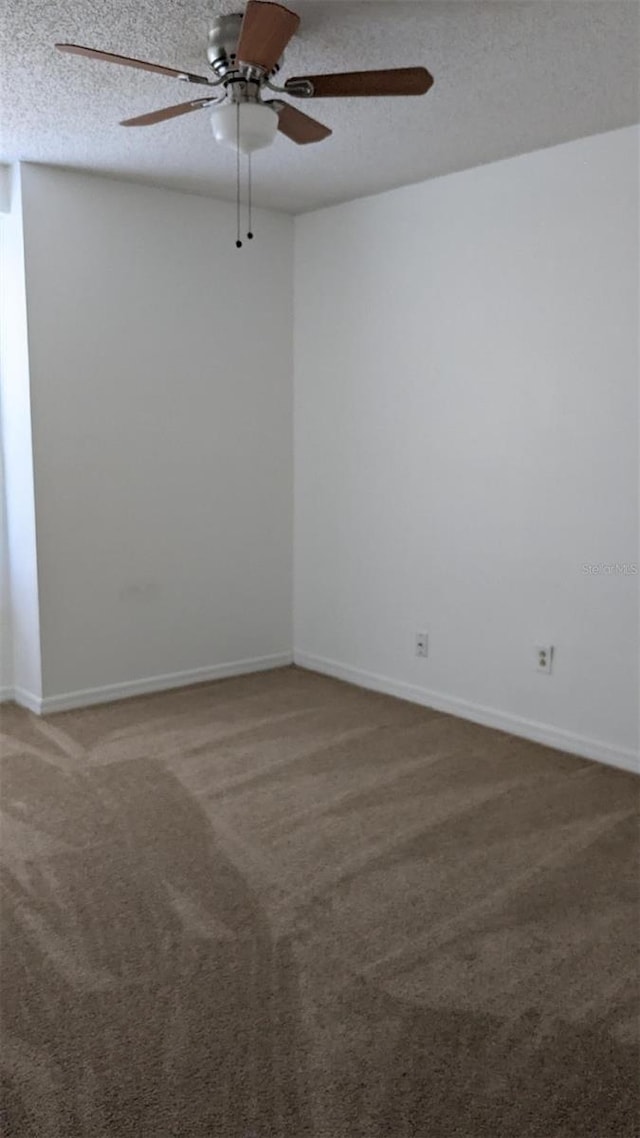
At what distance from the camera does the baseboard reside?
374 cm

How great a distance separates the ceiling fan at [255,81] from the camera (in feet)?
7.55

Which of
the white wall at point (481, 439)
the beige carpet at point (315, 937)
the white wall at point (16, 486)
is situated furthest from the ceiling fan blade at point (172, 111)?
the beige carpet at point (315, 937)

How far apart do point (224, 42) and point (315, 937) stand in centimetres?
251

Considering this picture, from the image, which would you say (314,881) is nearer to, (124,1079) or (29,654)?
(124,1079)

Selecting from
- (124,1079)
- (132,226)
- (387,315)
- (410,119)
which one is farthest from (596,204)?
(124,1079)

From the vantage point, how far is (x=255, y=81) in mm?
2609

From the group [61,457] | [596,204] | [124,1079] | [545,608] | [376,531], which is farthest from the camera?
[376,531]

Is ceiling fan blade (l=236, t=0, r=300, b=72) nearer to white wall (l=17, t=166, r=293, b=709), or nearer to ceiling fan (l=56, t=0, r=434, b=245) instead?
ceiling fan (l=56, t=0, r=434, b=245)

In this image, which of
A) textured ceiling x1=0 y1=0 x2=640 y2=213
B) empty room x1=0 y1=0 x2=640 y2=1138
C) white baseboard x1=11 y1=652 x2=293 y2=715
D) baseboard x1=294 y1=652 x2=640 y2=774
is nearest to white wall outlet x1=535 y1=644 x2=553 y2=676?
empty room x1=0 y1=0 x2=640 y2=1138

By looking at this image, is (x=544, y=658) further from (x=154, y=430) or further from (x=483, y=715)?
(x=154, y=430)

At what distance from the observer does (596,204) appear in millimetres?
3559

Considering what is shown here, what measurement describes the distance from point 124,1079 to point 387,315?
11.7 ft

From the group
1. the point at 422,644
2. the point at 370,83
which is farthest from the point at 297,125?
the point at 422,644

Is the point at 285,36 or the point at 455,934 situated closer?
the point at 285,36
